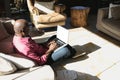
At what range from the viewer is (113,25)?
499 centimetres

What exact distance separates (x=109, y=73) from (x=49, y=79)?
4.71 feet

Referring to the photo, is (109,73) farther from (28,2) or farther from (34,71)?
(28,2)

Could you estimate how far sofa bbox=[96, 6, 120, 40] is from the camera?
4953 millimetres

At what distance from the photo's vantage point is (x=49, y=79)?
2.67 metres

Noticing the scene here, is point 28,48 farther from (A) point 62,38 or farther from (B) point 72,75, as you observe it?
(A) point 62,38

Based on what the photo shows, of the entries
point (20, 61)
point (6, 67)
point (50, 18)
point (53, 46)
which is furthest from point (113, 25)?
point (6, 67)

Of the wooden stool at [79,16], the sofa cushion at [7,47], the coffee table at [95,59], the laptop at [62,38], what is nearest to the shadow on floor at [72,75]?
the coffee table at [95,59]

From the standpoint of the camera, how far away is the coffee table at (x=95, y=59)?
3752mm

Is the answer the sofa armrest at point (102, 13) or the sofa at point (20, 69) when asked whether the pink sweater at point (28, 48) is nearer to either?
the sofa at point (20, 69)

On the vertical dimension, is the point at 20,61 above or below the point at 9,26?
below

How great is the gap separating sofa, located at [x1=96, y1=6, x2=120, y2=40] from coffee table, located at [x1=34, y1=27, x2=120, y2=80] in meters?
0.25

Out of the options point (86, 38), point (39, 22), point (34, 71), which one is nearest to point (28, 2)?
point (39, 22)

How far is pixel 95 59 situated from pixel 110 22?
Answer: 131 cm

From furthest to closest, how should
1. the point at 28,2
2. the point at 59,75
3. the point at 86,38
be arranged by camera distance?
the point at 28,2, the point at 86,38, the point at 59,75
